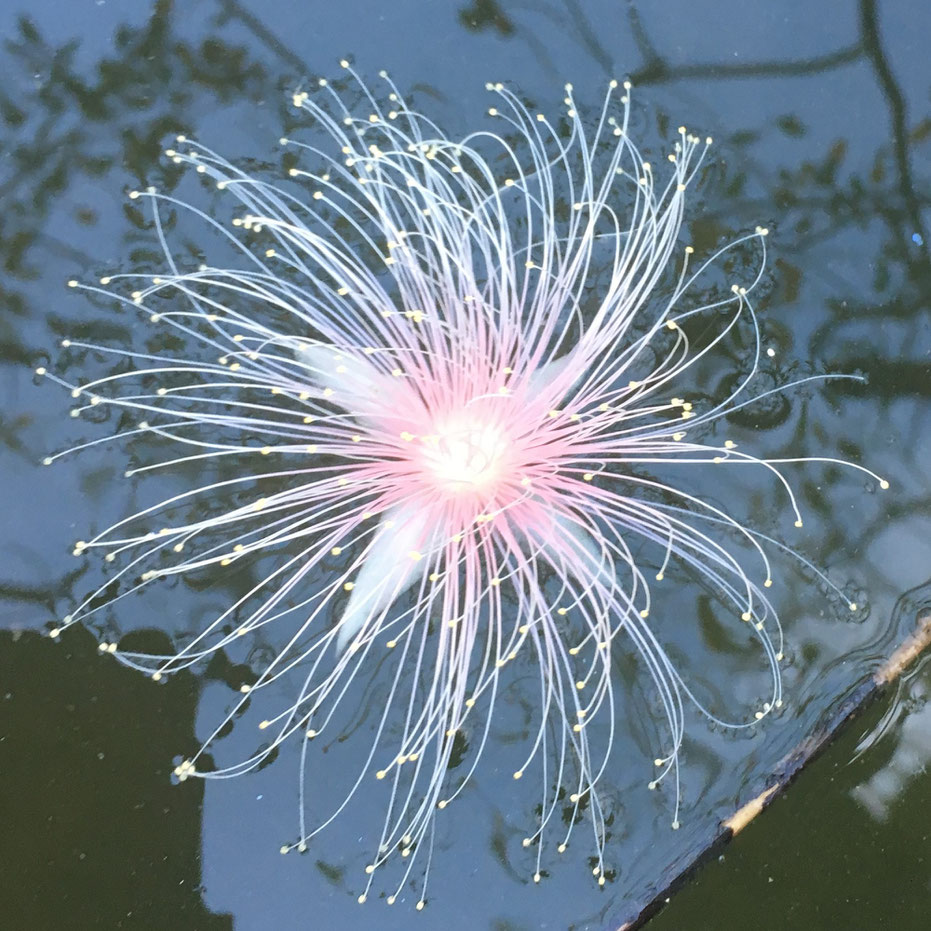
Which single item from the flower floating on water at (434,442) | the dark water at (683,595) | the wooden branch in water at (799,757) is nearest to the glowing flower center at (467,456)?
the flower floating on water at (434,442)

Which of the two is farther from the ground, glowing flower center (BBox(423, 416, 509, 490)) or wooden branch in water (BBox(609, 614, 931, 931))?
glowing flower center (BBox(423, 416, 509, 490))

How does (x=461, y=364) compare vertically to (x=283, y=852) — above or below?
above


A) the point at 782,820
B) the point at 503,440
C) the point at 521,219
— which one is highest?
the point at 521,219

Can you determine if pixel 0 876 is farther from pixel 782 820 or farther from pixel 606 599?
pixel 782 820

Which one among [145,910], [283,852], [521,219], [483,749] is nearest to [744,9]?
[521,219]

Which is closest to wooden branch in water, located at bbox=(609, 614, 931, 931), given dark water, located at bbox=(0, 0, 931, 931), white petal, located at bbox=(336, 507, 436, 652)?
dark water, located at bbox=(0, 0, 931, 931)

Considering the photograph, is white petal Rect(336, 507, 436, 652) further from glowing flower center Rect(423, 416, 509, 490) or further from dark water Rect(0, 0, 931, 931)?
dark water Rect(0, 0, 931, 931)
